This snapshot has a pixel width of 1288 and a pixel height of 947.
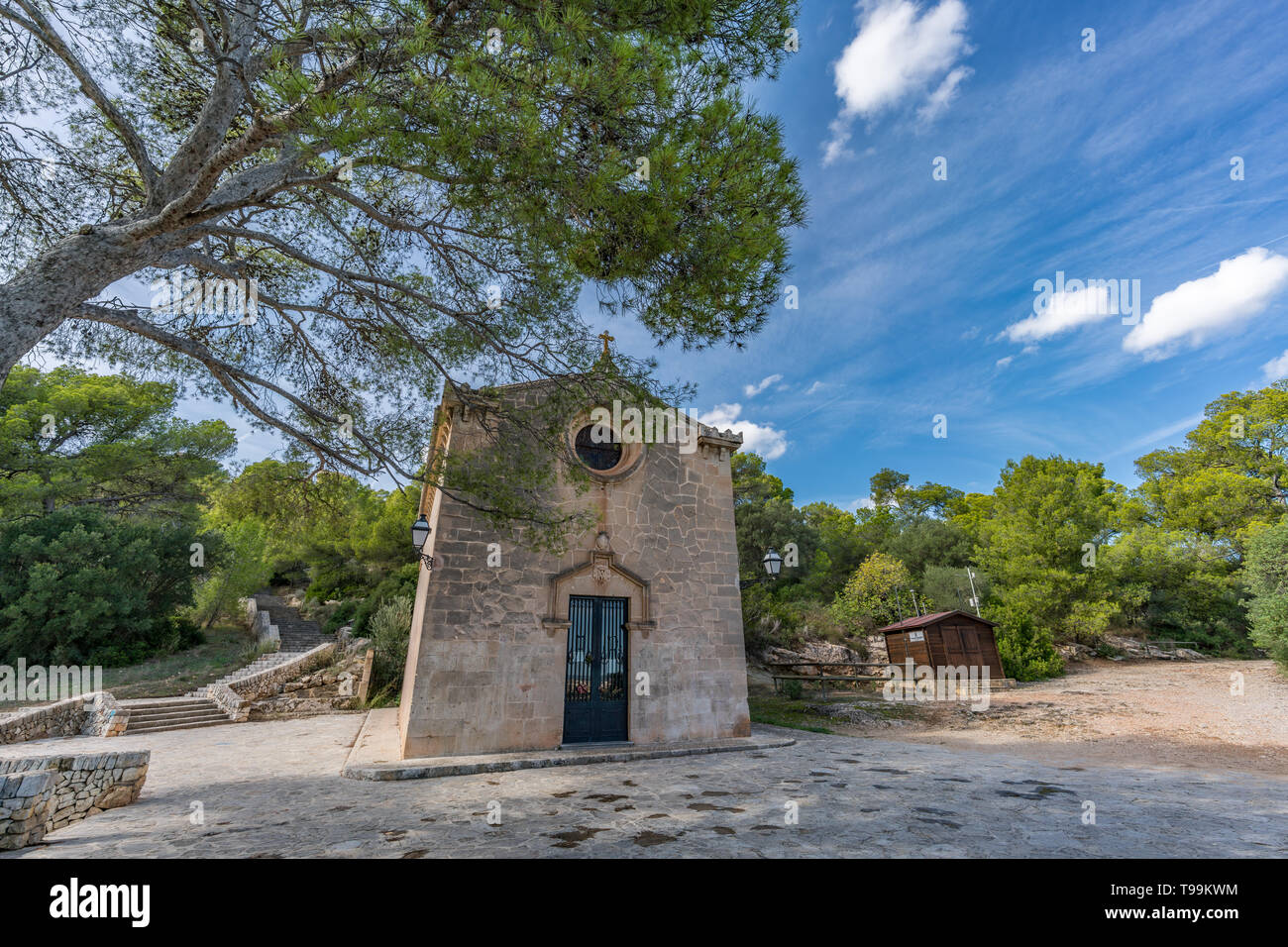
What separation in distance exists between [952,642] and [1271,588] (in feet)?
26.4

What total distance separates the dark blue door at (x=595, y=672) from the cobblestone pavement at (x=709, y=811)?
111cm

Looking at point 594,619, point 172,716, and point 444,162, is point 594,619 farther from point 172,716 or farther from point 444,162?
point 172,716

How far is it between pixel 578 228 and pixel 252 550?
25.3m

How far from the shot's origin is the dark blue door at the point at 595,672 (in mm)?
8273

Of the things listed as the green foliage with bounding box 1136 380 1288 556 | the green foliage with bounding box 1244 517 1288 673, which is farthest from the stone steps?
the green foliage with bounding box 1136 380 1288 556

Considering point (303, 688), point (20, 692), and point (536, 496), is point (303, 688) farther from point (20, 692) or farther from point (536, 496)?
point (536, 496)

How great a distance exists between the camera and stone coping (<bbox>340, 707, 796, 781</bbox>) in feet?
21.2

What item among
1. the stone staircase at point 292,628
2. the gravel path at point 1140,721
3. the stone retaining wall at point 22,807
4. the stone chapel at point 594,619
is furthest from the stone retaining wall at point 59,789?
the stone staircase at point 292,628

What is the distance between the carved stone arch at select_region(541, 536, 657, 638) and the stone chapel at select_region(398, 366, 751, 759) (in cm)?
2

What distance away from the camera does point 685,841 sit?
146 inches

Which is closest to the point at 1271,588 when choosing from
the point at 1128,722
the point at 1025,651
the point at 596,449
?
the point at 1025,651

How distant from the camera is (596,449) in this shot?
964 cm
